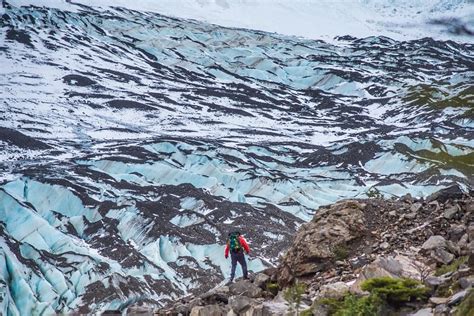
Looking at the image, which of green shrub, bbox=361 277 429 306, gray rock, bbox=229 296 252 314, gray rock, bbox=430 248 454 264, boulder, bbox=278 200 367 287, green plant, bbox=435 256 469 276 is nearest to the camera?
green shrub, bbox=361 277 429 306

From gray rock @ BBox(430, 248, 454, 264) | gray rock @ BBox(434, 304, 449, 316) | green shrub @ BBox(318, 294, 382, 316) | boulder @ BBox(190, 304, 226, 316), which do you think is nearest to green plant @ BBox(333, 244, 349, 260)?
gray rock @ BBox(430, 248, 454, 264)

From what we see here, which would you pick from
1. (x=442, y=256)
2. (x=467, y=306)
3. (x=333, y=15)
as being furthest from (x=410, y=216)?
(x=333, y=15)

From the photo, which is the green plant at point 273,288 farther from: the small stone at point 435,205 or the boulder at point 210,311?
the small stone at point 435,205

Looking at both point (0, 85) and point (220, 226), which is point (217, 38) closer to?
point (0, 85)

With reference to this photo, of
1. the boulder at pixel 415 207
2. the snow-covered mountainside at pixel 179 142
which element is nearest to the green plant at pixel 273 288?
the boulder at pixel 415 207

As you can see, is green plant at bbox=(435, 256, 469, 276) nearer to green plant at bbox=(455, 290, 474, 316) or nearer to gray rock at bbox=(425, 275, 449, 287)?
gray rock at bbox=(425, 275, 449, 287)

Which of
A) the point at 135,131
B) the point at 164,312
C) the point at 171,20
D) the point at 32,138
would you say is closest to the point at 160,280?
the point at 164,312

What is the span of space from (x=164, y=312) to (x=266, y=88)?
87.5 m

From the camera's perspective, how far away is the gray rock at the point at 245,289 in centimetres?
1170

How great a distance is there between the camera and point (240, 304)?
34.1 feet

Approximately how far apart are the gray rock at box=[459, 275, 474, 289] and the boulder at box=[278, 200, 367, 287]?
399 centimetres

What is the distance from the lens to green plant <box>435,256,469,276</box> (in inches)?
349

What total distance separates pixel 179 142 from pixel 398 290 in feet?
145

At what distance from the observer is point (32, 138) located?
55.2 m
